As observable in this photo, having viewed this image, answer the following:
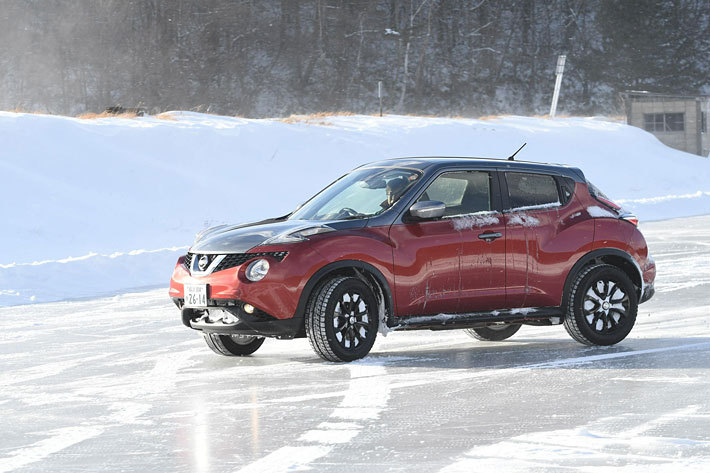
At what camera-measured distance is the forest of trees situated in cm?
8131

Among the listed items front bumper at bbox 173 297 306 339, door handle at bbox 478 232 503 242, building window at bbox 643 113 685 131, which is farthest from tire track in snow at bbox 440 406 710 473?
building window at bbox 643 113 685 131

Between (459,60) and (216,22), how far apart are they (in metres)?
17.3

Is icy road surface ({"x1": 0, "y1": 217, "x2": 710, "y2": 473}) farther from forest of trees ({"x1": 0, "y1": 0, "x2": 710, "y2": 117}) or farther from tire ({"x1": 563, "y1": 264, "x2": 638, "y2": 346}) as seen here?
forest of trees ({"x1": 0, "y1": 0, "x2": 710, "y2": 117})

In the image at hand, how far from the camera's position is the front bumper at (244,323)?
951 cm

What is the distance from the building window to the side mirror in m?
43.6

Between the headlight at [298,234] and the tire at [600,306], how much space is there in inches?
95.3

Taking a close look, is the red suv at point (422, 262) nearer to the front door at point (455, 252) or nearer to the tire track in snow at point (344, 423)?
the front door at point (455, 252)

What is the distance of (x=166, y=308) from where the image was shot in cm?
1468

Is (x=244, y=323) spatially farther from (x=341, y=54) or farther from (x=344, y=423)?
(x=341, y=54)

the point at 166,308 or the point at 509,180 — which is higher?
the point at 509,180

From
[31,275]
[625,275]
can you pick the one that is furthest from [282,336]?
[31,275]

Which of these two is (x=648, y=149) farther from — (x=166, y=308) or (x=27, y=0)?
(x=27, y=0)

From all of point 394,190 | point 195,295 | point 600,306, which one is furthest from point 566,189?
point 195,295

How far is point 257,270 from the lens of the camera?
31.2ft
